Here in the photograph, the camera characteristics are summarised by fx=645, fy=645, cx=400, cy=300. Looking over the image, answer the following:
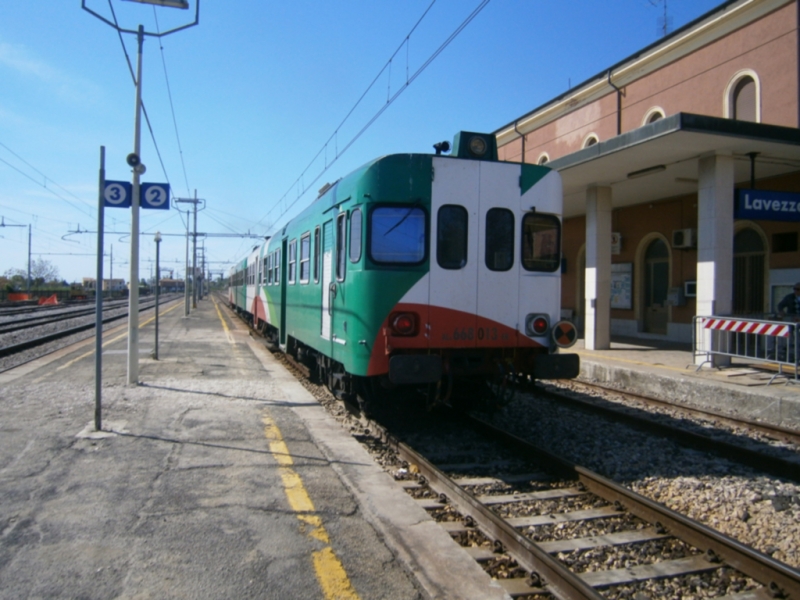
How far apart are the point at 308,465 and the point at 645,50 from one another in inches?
670

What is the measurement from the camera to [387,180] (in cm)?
673

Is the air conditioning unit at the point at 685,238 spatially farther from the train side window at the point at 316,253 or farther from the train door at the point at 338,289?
the train door at the point at 338,289

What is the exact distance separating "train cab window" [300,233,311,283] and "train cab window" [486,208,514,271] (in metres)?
3.63

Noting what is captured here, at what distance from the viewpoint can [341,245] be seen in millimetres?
7531

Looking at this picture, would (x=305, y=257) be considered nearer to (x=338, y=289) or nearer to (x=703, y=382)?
(x=338, y=289)

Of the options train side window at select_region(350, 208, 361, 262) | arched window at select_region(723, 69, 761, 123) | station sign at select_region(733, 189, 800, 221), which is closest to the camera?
train side window at select_region(350, 208, 361, 262)

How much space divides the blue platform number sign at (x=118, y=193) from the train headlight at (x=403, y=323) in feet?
16.0

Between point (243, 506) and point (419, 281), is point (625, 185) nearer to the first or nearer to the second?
point (419, 281)

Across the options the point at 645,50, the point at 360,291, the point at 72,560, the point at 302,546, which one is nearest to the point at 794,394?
the point at 360,291

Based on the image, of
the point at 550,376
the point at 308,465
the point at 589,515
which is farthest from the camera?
the point at 550,376

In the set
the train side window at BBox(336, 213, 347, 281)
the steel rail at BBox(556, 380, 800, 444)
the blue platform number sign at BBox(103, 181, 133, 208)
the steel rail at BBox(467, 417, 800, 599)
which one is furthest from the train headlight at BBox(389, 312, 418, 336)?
the blue platform number sign at BBox(103, 181, 133, 208)

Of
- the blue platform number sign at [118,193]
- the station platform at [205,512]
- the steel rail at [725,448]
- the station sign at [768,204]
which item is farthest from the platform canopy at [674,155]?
the blue platform number sign at [118,193]

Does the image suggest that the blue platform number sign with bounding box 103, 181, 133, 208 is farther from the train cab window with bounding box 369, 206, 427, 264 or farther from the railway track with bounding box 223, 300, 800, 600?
the railway track with bounding box 223, 300, 800, 600

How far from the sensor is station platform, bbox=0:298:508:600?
354cm
